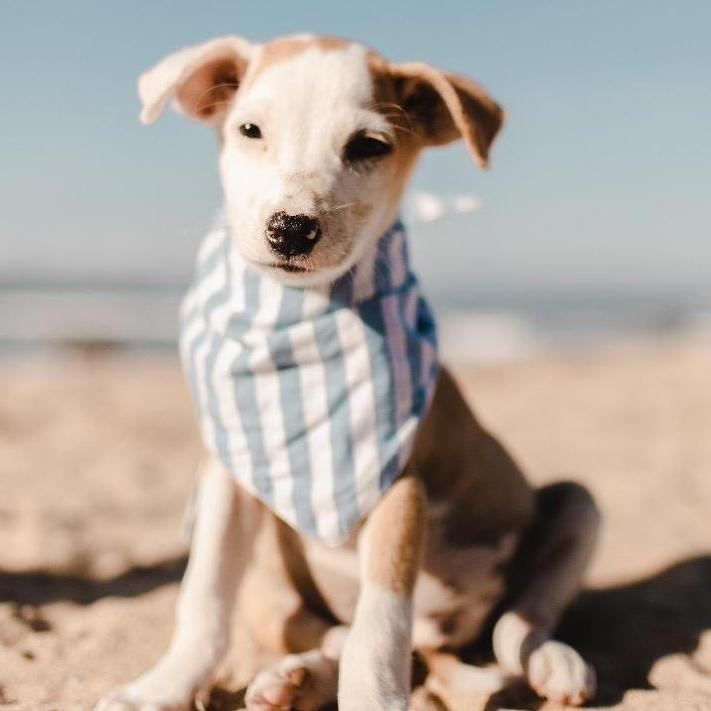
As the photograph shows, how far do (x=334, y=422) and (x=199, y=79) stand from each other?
1154 millimetres

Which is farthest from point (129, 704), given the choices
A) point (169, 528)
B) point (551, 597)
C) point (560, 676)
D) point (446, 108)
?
point (169, 528)

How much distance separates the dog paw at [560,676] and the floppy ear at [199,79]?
192cm

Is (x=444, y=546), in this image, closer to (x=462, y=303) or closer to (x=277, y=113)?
(x=277, y=113)

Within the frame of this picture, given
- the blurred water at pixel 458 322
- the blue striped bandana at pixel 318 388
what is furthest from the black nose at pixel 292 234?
the blurred water at pixel 458 322

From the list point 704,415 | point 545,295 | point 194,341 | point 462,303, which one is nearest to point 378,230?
point 194,341

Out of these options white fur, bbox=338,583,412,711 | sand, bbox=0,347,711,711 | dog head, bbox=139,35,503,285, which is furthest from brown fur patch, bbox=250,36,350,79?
sand, bbox=0,347,711,711

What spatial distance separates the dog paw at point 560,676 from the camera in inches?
103

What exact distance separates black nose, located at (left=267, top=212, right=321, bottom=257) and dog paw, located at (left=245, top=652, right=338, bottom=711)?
1139 mm

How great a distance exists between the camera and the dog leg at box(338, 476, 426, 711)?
226cm

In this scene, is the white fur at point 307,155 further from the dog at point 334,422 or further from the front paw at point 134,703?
the front paw at point 134,703

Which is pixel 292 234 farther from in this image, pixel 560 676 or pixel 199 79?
pixel 560 676

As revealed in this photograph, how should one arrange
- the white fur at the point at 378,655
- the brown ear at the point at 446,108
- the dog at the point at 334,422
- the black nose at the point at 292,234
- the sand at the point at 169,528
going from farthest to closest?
1. the sand at the point at 169,528
2. the brown ear at the point at 446,108
3. the dog at the point at 334,422
4. the black nose at the point at 292,234
5. the white fur at the point at 378,655

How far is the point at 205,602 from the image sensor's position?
2.65 metres

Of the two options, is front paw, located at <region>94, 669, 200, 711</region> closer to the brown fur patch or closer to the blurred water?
the brown fur patch
